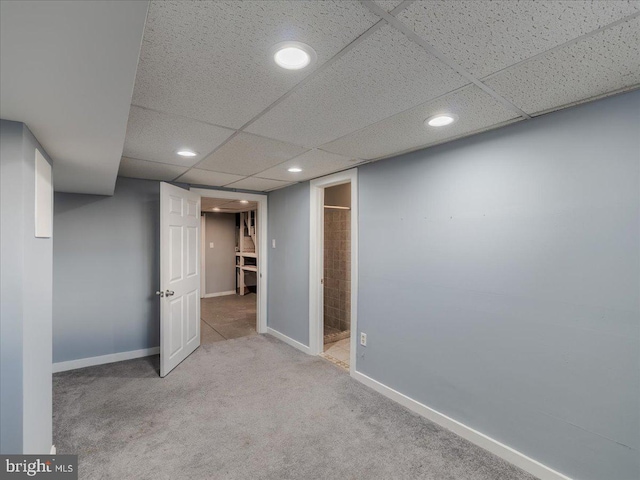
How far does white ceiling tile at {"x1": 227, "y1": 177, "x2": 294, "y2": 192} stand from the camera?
12.0 feet

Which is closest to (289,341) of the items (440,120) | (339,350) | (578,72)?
(339,350)

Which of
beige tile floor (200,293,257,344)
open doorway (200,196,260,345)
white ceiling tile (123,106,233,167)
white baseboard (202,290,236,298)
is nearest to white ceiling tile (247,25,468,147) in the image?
white ceiling tile (123,106,233,167)

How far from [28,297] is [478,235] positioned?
102 inches

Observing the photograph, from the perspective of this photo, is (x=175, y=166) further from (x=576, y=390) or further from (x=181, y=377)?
(x=576, y=390)

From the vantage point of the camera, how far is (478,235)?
2090 mm

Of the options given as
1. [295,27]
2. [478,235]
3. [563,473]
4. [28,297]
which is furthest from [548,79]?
[28,297]

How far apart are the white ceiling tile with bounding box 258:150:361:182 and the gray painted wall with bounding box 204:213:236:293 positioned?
4.50 meters

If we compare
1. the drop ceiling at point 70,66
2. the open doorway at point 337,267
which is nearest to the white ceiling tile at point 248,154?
the drop ceiling at point 70,66

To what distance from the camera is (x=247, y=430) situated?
2.21 meters

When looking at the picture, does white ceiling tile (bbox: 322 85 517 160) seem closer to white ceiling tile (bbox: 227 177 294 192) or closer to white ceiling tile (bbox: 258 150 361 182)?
white ceiling tile (bbox: 258 150 361 182)

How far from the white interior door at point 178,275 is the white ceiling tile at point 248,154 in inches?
25.8

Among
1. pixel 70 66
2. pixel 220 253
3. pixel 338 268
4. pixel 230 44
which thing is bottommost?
pixel 338 268

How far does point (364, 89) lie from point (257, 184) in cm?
267

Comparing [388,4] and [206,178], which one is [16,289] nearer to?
[388,4]
